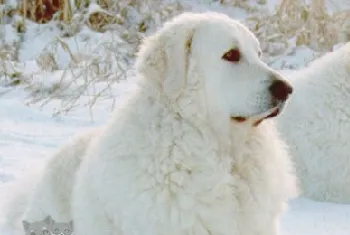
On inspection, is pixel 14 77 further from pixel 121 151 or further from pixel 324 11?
pixel 121 151

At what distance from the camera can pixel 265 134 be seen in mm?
3738

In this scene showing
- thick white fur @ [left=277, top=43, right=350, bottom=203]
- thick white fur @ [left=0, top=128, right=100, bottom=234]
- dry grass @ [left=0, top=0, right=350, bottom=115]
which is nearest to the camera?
thick white fur @ [left=0, top=128, right=100, bottom=234]

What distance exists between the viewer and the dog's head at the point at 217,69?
11.4ft

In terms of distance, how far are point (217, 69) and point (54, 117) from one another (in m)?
4.00

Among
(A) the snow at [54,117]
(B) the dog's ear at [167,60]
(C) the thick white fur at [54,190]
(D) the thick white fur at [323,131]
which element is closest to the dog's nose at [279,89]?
(B) the dog's ear at [167,60]

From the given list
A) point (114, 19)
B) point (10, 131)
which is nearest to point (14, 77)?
point (10, 131)

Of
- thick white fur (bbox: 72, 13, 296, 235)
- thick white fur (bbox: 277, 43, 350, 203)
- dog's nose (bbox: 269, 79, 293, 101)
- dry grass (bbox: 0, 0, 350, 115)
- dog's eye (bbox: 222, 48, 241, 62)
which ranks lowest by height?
dry grass (bbox: 0, 0, 350, 115)

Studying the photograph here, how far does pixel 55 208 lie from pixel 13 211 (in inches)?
19.4

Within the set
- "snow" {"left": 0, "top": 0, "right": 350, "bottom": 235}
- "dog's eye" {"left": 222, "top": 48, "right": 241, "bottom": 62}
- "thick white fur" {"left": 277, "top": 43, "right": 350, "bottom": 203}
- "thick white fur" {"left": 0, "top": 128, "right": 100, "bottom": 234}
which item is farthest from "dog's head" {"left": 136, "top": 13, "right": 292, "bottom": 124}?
"thick white fur" {"left": 277, "top": 43, "right": 350, "bottom": 203}

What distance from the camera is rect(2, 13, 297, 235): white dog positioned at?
3533 mm

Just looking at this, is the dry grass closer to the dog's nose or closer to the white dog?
the white dog

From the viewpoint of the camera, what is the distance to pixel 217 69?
3.61 metres

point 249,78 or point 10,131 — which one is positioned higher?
point 249,78

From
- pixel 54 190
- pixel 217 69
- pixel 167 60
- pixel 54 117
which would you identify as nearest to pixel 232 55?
pixel 217 69
